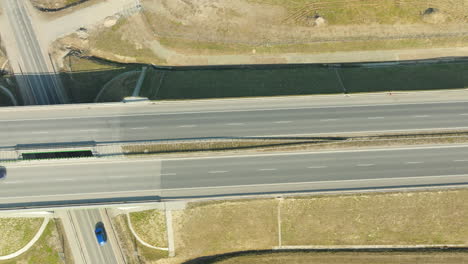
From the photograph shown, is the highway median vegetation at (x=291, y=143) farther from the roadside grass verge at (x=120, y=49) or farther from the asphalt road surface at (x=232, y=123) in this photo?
the roadside grass verge at (x=120, y=49)

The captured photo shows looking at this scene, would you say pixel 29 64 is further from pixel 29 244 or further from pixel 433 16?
pixel 433 16

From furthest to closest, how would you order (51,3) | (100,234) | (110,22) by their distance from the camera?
(51,3) < (110,22) < (100,234)

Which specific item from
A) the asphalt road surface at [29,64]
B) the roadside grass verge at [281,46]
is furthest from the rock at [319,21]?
the asphalt road surface at [29,64]

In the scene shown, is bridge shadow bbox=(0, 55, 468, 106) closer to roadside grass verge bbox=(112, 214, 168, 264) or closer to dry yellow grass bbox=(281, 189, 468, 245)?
dry yellow grass bbox=(281, 189, 468, 245)

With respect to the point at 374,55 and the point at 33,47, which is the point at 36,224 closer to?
the point at 33,47

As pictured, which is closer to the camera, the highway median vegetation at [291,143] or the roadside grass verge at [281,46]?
the highway median vegetation at [291,143]

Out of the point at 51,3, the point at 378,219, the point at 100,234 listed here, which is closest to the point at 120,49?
the point at 51,3
